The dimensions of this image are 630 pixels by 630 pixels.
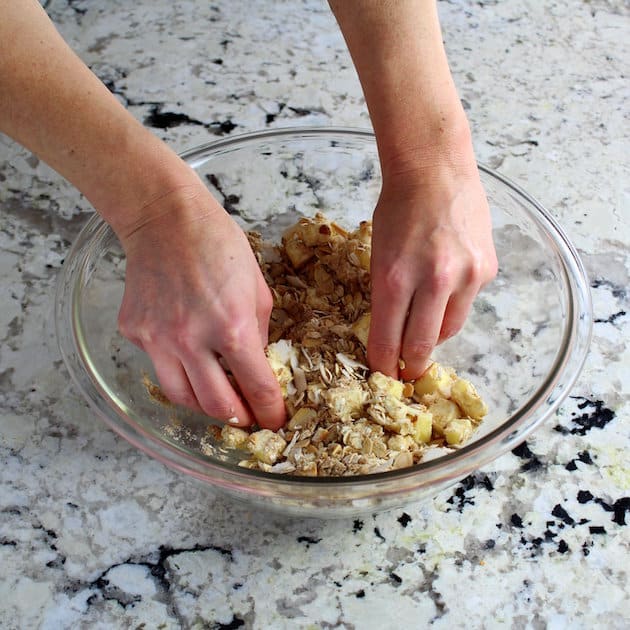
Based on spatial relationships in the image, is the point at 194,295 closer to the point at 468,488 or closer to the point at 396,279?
the point at 396,279

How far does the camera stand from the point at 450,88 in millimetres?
835

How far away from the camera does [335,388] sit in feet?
2.74

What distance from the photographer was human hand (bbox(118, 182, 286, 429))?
690 millimetres

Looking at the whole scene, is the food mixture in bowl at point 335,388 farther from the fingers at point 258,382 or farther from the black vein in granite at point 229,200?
the black vein in granite at point 229,200

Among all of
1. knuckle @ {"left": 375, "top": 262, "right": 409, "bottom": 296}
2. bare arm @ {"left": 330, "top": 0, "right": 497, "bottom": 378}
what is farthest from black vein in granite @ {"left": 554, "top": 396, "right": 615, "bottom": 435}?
knuckle @ {"left": 375, "top": 262, "right": 409, "bottom": 296}

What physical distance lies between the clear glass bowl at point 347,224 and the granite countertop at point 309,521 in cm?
8

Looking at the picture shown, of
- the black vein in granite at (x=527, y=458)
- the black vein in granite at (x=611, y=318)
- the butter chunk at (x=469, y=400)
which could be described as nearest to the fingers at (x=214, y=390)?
the butter chunk at (x=469, y=400)

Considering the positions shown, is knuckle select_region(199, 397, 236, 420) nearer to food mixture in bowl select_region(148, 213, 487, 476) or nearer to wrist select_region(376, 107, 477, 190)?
food mixture in bowl select_region(148, 213, 487, 476)

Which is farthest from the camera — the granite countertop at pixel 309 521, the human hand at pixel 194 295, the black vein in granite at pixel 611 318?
the black vein in granite at pixel 611 318

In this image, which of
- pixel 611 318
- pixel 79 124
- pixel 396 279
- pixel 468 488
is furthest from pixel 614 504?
pixel 79 124

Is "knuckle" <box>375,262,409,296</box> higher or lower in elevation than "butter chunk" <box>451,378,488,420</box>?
higher

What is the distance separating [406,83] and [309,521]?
0.51m

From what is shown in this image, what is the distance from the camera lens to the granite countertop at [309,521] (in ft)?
2.61

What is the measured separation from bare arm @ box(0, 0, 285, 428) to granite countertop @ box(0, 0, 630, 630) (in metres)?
0.19
